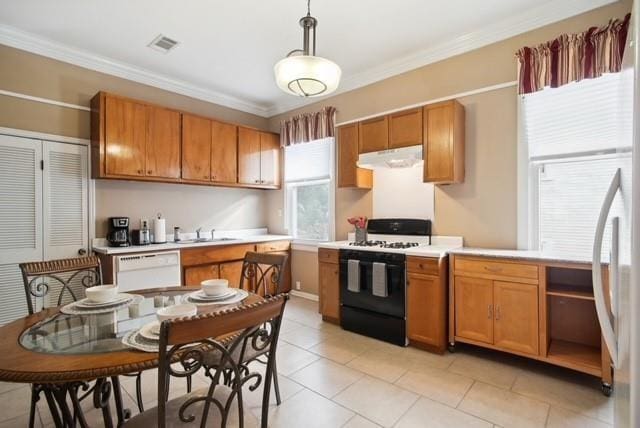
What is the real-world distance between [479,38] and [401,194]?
68.0 inches

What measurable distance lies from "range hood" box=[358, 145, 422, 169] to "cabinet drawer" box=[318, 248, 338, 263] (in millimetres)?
1059

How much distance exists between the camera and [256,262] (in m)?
2.47

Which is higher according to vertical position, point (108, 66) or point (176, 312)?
point (108, 66)

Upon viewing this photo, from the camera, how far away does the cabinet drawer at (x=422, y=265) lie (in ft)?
9.14

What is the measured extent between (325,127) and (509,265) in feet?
9.18

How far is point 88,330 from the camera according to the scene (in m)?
1.36

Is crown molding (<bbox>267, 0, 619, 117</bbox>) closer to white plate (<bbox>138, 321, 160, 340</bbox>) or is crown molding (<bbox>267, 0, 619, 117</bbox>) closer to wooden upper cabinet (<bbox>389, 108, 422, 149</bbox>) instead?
wooden upper cabinet (<bbox>389, 108, 422, 149</bbox>)

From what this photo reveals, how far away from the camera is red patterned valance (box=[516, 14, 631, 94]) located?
2.29 metres

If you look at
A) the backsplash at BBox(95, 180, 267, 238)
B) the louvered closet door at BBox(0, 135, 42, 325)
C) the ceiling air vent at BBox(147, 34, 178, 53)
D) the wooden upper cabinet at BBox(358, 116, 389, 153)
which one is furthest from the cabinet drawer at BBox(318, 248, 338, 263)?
the louvered closet door at BBox(0, 135, 42, 325)

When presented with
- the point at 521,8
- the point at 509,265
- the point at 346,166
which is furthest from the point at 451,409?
the point at 521,8

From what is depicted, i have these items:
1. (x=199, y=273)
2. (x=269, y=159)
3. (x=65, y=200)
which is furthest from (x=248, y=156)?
(x=65, y=200)

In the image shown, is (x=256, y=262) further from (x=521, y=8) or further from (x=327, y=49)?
(x=521, y=8)

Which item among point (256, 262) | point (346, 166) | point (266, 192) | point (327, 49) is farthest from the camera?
point (266, 192)

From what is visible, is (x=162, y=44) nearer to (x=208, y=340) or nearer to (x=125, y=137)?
(x=125, y=137)
